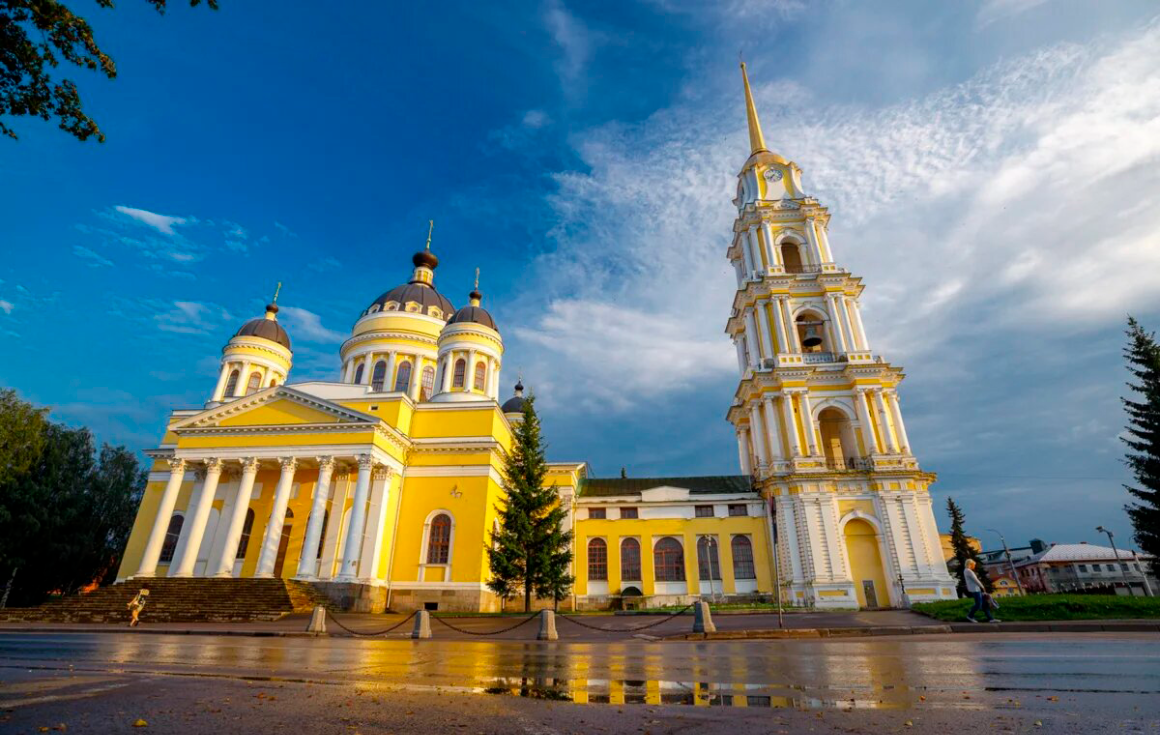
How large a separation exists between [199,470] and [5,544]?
1246cm

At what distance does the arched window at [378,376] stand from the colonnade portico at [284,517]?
892cm

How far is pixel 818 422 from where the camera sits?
105 ft

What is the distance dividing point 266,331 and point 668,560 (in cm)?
2940

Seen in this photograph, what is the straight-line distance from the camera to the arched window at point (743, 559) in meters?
30.0

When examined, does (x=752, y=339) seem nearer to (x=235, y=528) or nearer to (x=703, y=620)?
(x=703, y=620)

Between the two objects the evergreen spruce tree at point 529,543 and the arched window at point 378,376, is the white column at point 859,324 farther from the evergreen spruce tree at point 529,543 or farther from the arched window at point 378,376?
the arched window at point 378,376

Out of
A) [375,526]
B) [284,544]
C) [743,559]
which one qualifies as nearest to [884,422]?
[743,559]

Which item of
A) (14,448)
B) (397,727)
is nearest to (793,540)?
(397,727)

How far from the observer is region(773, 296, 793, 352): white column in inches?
1250

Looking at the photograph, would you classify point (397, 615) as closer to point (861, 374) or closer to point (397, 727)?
point (397, 727)

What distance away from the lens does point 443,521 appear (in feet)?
88.0

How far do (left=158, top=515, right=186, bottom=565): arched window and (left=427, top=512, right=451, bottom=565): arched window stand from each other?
482 inches

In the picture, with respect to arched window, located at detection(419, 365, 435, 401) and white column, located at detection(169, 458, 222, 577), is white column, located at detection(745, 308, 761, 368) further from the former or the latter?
white column, located at detection(169, 458, 222, 577)

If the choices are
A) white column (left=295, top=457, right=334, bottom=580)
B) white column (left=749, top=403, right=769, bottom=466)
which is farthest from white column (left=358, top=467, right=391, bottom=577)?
white column (left=749, top=403, right=769, bottom=466)
